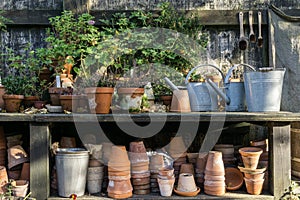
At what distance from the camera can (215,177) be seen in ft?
7.54

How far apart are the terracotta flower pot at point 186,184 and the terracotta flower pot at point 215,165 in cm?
13

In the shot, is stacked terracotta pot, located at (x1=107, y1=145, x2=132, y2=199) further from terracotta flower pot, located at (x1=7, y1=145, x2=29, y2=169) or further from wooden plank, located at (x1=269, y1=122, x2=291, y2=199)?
wooden plank, located at (x1=269, y1=122, x2=291, y2=199)

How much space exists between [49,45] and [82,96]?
0.85 m

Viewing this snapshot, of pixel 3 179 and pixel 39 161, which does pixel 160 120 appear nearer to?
pixel 39 161

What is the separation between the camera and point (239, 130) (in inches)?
115

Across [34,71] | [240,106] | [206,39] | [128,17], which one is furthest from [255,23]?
[34,71]

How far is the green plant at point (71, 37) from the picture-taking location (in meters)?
2.60

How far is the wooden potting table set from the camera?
2205 millimetres

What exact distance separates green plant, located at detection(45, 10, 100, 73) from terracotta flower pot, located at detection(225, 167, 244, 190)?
4.67 feet

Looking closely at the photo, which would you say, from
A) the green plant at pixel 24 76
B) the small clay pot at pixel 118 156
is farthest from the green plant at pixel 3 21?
the small clay pot at pixel 118 156

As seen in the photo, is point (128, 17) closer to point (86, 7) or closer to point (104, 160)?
point (86, 7)

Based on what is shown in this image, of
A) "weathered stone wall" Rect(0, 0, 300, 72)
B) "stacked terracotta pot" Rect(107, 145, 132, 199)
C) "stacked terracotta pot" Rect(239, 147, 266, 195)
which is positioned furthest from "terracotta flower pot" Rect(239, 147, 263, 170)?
"weathered stone wall" Rect(0, 0, 300, 72)

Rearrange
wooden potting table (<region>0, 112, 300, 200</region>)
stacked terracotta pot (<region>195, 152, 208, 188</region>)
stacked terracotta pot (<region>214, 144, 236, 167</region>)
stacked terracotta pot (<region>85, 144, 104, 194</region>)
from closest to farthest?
wooden potting table (<region>0, 112, 300, 200</region>), stacked terracotta pot (<region>85, 144, 104, 194</region>), stacked terracotta pot (<region>195, 152, 208, 188</region>), stacked terracotta pot (<region>214, 144, 236, 167</region>)

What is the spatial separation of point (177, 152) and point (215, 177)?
0.36 m
